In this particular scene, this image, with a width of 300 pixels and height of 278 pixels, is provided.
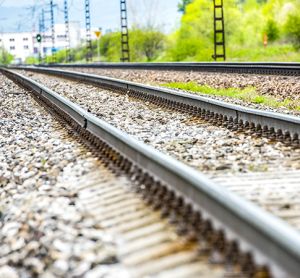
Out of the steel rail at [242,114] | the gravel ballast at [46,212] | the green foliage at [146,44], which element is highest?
the green foliage at [146,44]

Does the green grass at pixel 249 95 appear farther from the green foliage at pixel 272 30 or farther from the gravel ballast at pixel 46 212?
the green foliage at pixel 272 30

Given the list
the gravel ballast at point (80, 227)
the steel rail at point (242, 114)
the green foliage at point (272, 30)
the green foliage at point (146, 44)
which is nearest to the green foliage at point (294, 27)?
the green foliage at point (272, 30)

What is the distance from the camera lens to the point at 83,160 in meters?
6.37

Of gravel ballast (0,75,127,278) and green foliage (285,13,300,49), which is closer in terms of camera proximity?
gravel ballast (0,75,127,278)

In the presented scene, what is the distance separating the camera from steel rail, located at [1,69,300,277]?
2.94 metres

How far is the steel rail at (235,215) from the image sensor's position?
2.94m

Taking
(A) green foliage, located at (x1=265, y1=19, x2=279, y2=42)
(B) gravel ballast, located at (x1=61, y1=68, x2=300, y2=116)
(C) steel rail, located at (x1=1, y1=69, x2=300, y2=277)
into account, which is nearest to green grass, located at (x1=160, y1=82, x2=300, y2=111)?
(B) gravel ballast, located at (x1=61, y1=68, x2=300, y2=116)

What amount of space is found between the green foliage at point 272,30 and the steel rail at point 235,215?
6303cm

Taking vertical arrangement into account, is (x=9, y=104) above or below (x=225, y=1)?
below

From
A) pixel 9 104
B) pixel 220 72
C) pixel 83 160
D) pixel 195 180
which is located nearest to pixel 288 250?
pixel 195 180

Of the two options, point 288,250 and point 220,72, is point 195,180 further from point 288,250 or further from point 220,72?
point 220,72

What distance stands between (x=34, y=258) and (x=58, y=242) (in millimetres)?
167

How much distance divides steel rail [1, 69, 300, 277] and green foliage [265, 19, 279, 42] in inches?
2481

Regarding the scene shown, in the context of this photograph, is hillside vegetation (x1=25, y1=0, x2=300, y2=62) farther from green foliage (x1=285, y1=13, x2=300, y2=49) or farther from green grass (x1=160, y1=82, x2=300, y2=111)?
green grass (x1=160, y1=82, x2=300, y2=111)
